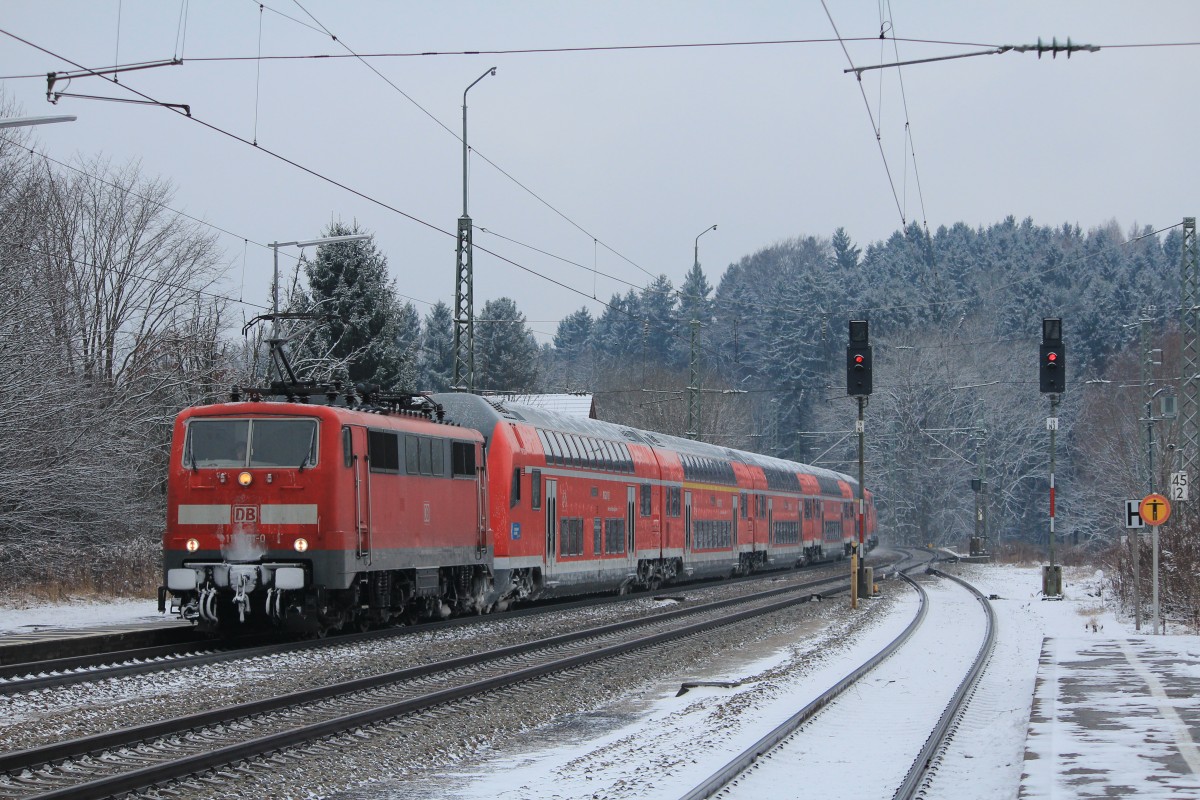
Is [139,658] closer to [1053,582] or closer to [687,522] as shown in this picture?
[687,522]

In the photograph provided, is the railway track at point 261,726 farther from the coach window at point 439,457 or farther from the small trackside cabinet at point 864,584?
the small trackside cabinet at point 864,584

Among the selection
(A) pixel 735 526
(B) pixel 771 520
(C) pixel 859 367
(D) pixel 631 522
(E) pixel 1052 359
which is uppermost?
(E) pixel 1052 359

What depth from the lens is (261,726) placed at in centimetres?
1229

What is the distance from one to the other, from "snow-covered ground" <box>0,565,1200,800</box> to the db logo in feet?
15.1

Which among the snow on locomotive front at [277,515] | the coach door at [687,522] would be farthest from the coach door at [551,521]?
the coach door at [687,522]

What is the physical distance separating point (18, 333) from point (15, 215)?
23.1 ft

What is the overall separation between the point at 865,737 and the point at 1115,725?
84.9 inches

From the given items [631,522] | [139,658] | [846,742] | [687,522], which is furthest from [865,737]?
[687,522]

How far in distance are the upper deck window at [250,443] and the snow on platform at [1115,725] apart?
31.1 feet

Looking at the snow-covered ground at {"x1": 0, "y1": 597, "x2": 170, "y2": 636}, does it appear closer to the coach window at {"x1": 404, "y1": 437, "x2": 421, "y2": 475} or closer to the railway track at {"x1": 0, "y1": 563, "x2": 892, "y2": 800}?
the coach window at {"x1": 404, "y1": 437, "x2": 421, "y2": 475}

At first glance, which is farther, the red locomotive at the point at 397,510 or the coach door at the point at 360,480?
the coach door at the point at 360,480

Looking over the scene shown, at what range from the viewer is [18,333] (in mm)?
27016

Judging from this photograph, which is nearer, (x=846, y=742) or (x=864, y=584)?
(x=846, y=742)

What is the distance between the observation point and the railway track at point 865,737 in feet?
33.4
